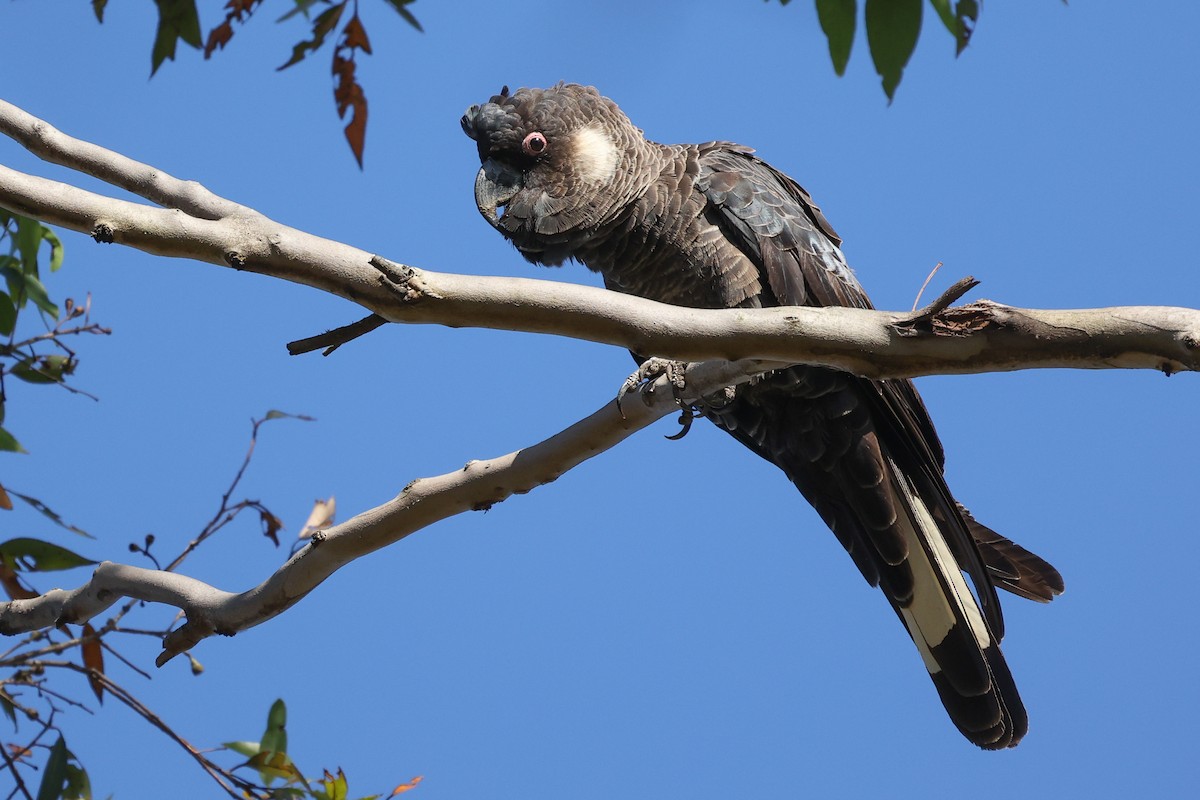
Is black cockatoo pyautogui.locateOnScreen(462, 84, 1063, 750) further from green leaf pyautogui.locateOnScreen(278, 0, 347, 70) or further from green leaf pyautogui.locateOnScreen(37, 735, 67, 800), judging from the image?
green leaf pyautogui.locateOnScreen(37, 735, 67, 800)

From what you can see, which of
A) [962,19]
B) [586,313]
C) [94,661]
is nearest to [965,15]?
[962,19]

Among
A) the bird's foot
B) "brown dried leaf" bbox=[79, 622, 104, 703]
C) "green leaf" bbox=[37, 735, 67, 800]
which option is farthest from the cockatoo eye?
"green leaf" bbox=[37, 735, 67, 800]

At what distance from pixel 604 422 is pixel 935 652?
4.91 feet

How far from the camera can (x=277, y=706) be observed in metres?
2.89

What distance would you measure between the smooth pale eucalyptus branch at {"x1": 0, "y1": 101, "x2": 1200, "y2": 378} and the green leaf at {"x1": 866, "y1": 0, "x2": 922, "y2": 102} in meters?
0.39

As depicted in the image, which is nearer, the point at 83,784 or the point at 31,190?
the point at 31,190

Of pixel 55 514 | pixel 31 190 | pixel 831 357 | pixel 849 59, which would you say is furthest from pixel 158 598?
pixel 849 59

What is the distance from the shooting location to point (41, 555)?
259 cm

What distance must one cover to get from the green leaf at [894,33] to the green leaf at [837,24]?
67 millimetres

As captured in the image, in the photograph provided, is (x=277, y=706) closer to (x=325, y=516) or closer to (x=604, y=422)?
(x=325, y=516)

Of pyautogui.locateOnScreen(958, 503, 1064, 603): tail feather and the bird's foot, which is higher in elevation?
the bird's foot

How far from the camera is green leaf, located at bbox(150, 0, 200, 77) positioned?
174 centimetres

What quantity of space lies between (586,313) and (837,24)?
568 millimetres

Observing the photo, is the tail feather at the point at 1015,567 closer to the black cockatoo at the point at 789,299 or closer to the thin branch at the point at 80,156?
the black cockatoo at the point at 789,299
